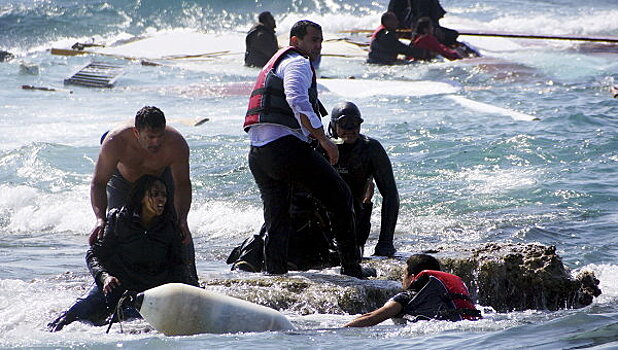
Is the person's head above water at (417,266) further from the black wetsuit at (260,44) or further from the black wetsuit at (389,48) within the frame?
the black wetsuit at (389,48)

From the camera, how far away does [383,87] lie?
18.8 metres

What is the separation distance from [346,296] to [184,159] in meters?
1.27

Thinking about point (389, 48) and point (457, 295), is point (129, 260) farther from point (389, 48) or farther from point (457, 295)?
point (389, 48)

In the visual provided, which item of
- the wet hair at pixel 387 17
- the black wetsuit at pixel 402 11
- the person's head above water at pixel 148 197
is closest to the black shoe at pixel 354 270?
the person's head above water at pixel 148 197

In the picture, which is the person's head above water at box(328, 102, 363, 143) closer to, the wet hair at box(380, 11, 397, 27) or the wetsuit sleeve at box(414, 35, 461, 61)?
the wet hair at box(380, 11, 397, 27)

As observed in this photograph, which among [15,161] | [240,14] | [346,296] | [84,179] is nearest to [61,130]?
[15,161]

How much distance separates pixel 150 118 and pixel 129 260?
31.2 inches

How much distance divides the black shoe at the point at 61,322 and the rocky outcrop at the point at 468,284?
0.90 meters

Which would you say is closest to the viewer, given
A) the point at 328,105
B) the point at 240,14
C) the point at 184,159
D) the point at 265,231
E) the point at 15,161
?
the point at 184,159

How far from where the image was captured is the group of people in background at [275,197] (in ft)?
20.0

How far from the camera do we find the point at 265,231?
763cm

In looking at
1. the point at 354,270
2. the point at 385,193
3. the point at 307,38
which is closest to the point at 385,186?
the point at 385,193

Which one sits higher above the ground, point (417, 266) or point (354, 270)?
point (417, 266)

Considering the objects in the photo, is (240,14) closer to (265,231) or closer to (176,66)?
(176,66)
